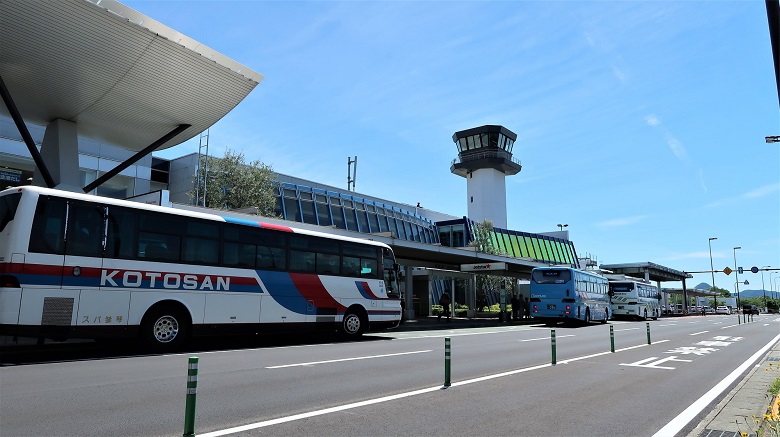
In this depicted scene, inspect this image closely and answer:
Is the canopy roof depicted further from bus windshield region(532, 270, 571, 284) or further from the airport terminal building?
bus windshield region(532, 270, 571, 284)

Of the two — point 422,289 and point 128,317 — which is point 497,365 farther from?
point 422,289

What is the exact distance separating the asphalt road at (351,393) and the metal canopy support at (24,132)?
334 inches

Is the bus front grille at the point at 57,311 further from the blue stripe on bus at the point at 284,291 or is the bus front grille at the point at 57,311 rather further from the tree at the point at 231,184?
the tree at the point at 231,184

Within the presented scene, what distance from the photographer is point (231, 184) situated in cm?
3173

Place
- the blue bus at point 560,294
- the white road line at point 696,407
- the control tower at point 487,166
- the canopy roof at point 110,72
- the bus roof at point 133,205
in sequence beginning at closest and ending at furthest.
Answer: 1. the white road line at point 696,407
2. the bus roof at point 133,205
3. the canopy roof at point 110,72
4. the blue bus at point 560,294
5. the control tower at point 487,166

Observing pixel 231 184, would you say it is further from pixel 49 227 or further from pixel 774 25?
pixel 774 25

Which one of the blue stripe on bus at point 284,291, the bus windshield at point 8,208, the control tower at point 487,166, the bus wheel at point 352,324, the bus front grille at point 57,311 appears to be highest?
the control tower at point 487,166

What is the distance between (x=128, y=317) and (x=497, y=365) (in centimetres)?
862

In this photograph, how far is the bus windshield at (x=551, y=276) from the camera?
96.9ft

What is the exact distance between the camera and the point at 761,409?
7219 mm

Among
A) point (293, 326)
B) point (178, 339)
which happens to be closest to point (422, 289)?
point (293, 326)

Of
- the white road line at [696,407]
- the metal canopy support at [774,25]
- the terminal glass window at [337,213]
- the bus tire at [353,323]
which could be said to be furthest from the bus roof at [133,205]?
the terminal glass window at [337,213]

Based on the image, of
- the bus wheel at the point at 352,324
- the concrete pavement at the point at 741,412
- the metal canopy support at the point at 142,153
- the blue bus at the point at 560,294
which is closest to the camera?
the concrete pavement at the point at 741,412

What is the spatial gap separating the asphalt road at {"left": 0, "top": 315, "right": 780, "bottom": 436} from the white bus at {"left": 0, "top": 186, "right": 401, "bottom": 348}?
1025mm
